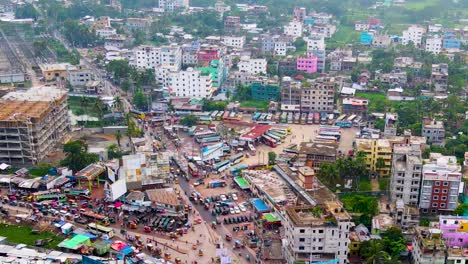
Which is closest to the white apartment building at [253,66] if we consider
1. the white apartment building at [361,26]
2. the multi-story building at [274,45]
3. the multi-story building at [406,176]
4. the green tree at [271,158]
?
the multi-story building at [274,45]

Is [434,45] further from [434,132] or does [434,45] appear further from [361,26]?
[434,132]

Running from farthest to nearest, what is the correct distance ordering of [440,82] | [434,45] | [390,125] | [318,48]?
1. [434,45]
2. [318,48]
3. [440,82]
4. [390,125]

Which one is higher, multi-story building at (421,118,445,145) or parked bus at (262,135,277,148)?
multi-story building at (421,118,445,145)

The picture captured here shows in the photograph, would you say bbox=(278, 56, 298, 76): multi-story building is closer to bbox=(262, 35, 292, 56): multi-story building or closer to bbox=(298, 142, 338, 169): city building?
bbox=(262, 35, 292, 56): multi-story building

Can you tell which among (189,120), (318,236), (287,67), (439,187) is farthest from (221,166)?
(287,67)

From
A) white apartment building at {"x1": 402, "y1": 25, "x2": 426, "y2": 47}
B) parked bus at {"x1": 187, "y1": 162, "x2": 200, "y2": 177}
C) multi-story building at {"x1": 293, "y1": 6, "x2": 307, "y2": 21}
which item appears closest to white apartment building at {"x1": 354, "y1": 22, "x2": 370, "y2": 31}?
multi-story building at {"x1": 293, "y1": 6, "x2": 307, "y2": 21}

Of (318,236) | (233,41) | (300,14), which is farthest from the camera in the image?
(300,14)

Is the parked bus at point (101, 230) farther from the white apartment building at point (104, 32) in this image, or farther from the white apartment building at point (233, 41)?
the white apartment building at point (104, 32)

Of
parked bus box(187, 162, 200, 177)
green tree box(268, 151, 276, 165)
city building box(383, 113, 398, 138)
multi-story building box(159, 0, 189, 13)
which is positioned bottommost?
parked bus box(187, 162, 200, 177)
